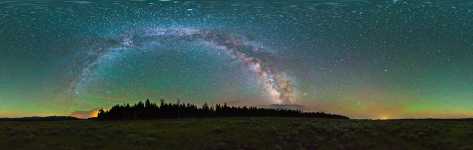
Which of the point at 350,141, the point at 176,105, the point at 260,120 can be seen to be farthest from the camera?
the point at 176,105

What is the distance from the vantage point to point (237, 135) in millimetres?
52500

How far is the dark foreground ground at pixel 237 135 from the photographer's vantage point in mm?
48406

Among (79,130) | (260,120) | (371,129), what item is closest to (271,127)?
(260,120)

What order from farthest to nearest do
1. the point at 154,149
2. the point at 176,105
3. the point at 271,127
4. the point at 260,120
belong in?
the point at 176,105
the point at 260,120
the point at 271,127
the point at 154,149

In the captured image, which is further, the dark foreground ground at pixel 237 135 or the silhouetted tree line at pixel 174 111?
the silhouetted tree line at pixel 174 111

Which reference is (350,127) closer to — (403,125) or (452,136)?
(403,125)

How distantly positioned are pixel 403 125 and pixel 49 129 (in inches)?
1388

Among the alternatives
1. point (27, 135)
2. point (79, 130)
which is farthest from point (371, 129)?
point (27, 135)

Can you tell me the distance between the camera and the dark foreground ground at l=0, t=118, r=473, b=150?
159 ft

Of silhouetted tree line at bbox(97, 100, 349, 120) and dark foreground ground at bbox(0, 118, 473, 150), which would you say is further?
silhouetted tree line at bbox(97, 100, 349, 120)

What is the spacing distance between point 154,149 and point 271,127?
14.2 metres

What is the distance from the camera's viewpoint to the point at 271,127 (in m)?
56.9

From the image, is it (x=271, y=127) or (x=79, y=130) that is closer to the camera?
(x=79, y=130)

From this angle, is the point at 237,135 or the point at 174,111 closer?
the point at 237,135
